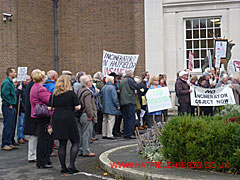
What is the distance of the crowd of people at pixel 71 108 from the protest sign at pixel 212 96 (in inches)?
9.8

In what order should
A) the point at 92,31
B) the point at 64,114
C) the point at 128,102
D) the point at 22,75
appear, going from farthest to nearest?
the point at 92,31 < the point at 128,102 < the point at 22,75 < the point at 64,114

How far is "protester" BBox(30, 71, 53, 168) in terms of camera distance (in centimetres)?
794

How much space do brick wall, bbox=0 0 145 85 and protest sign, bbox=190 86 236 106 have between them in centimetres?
872

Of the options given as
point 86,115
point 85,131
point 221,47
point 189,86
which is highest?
point 221,47

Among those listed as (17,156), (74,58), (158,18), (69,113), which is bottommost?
(17,156)

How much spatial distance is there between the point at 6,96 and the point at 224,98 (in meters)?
6.48

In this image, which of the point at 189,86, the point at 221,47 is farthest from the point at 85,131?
the point at 221,47

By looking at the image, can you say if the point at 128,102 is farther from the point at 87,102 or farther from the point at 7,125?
the point at 7,125

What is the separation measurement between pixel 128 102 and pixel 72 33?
1259cm

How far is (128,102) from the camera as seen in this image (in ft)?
38.7

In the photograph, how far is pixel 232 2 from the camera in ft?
64.3

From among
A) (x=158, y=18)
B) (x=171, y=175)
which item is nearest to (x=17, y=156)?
(x=171, y=175)

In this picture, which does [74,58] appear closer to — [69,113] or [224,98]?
[224,98]

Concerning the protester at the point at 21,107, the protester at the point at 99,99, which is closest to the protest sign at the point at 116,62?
the protester at the point at 99,99
